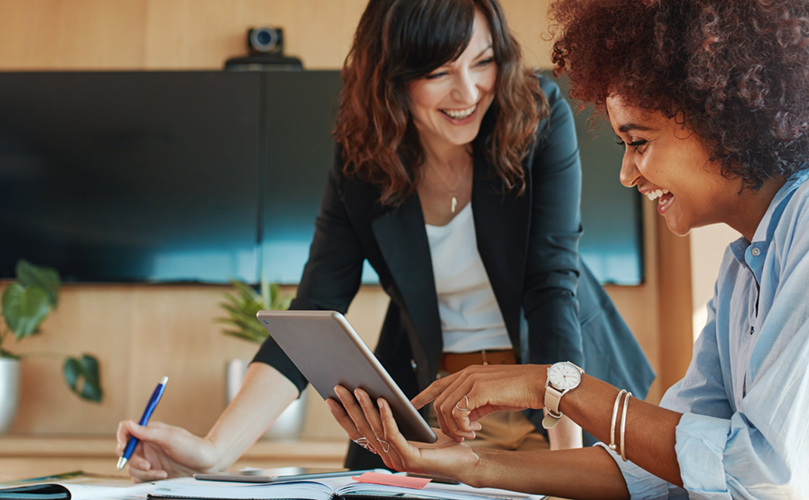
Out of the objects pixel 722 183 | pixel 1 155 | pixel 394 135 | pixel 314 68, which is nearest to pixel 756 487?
pixel 722 183

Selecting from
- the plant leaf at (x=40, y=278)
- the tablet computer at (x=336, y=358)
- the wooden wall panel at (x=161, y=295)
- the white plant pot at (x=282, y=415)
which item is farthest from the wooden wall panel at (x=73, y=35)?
the tablet computer at (x=336, y=358)

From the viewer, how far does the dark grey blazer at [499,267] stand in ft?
3.79

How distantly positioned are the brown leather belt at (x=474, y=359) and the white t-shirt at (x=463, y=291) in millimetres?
12

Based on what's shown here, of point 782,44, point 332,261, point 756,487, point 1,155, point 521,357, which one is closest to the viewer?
point 756,487

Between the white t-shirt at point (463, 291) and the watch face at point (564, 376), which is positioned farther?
the white t-shirt at point (463, 291)

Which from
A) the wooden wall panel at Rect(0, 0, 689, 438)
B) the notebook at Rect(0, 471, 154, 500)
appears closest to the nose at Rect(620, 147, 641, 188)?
the notebook at Rect(0, 471, 154, 500)

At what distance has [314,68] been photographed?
3082mm

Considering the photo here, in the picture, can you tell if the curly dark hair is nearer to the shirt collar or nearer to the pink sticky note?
the shirt collar

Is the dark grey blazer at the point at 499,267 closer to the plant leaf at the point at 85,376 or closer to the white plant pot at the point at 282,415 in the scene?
the white plant pot at the point at 282,415

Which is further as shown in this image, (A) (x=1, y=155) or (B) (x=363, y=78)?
(A) (x=1, y=155)

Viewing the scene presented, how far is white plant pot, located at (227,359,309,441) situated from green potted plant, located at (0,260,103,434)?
2.13 ft

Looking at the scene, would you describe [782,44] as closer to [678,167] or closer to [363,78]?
[678,167]

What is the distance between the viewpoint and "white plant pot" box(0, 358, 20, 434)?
258 cm

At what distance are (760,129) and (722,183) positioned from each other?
0.07 metres
